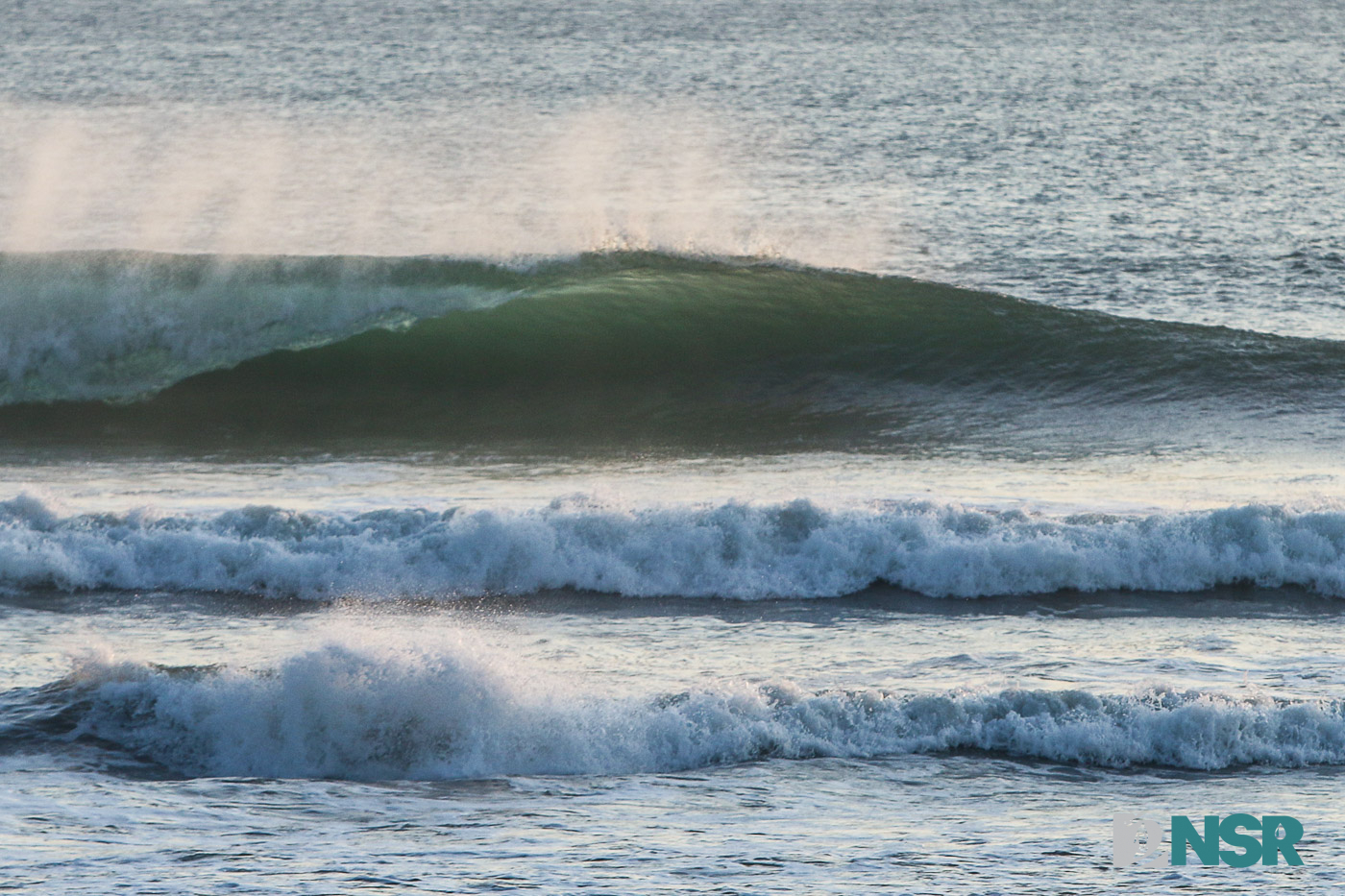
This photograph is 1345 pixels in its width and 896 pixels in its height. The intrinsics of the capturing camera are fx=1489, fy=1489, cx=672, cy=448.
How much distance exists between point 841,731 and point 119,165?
27.4 metres

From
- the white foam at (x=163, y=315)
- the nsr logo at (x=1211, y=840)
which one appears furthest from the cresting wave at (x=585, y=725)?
the white foam at (x=163, y=315)

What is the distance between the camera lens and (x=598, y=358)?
16.0 metres

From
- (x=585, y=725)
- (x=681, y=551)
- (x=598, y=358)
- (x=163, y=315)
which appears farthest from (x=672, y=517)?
(x=163, y=315)

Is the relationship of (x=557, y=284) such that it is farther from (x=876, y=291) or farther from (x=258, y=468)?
(x=258, y=468)

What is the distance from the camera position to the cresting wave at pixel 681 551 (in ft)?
30.0

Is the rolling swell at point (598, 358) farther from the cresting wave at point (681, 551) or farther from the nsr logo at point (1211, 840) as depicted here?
the nsr logo at point (1211, 840)

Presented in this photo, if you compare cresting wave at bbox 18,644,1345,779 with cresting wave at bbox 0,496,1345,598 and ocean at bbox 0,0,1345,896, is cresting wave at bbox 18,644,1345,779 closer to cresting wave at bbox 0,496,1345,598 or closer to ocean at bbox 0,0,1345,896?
ocean at bbox 0,0,1345,896

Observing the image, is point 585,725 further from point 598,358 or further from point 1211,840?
point 598,358

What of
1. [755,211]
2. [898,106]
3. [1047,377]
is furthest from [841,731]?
[898,106]

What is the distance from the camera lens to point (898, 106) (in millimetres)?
38281

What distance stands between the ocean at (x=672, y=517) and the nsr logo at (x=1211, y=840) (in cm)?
8

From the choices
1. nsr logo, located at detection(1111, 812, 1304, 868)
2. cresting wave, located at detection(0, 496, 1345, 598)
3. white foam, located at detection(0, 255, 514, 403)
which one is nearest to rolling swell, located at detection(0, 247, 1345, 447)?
white foam, located at detection(0, 255, 514, 403)

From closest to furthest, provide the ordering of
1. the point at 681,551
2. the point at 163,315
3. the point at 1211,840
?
the point at 1211,840 → the point at 681,551 → the point at 163,315

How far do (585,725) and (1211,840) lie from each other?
8.64 feet
